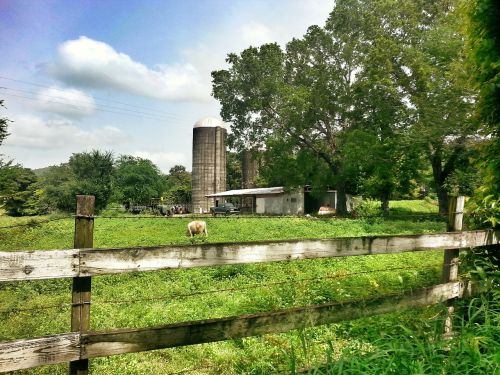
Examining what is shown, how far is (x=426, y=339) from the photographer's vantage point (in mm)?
3273

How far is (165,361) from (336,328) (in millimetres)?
2447

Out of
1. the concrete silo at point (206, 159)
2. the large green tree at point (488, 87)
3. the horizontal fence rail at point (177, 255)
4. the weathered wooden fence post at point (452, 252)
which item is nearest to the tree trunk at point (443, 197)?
the large green tree at point (488, 87)

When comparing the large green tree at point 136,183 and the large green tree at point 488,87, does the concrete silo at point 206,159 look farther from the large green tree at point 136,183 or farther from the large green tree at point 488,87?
the large green tree at point 488,87

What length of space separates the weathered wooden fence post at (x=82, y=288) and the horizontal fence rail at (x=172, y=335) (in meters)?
0.10

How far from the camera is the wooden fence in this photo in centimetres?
255

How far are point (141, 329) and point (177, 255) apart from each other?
573mm

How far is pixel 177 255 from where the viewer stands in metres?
3.01

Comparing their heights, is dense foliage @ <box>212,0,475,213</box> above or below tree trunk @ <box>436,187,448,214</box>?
above

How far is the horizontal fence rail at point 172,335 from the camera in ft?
8.29

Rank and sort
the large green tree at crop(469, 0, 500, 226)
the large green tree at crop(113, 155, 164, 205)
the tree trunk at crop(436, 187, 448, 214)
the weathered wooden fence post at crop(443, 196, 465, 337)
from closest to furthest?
1. the weathered wooden fence post at crop(443, 196, 465, 337)
2. the large green tree at crop(469, 0, 500, 226)
3. the tree trunk at crop(436, 187, 448, 214)
4. the large green tree at crop(113, 155, 164, 205)

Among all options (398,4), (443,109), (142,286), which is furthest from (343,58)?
(142,286)

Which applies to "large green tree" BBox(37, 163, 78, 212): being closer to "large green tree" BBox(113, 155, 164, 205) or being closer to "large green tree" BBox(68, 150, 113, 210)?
"large green tree" BBox(68, 150, 113, 210)

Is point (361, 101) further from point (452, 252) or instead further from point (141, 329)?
point (141, 329)

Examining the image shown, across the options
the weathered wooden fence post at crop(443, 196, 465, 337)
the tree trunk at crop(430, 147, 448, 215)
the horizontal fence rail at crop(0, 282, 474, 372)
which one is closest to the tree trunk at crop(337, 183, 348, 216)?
the tree trunk at crop(430, 147, 448, 215)
